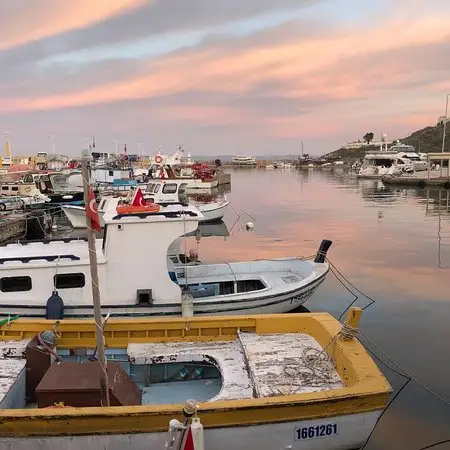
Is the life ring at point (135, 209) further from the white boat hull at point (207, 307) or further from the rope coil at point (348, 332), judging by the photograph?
the rope coil at point (348, 332)

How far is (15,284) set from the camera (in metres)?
11.1

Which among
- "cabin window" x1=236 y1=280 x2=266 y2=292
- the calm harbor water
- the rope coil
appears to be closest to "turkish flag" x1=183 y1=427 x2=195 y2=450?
the rope coil

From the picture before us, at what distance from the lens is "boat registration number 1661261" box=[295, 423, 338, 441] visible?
605 cm

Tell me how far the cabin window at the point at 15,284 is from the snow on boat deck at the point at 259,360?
418 centimetres

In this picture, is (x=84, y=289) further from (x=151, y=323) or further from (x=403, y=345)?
(x=403, y=345)

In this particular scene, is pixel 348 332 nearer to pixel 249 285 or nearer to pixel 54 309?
pixel 249 285

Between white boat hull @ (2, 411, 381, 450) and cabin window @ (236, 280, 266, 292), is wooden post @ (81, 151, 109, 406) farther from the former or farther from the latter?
cabin window @ (236, 280, 266, 292)

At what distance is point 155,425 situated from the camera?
572 cm

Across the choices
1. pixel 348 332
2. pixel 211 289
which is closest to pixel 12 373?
pixel 348 332

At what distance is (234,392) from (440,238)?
22853 mm

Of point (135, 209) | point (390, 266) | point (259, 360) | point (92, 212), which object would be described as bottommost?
point (390, 266)

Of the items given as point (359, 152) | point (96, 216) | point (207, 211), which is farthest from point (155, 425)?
point (359, 152)

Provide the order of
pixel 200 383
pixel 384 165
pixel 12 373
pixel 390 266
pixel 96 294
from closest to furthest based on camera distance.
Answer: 1. pixel 96 294
2. pixel 12 373
3. pixel 200 383
4. pixel 390 266
5. pixel 384 165

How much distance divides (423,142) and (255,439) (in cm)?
17099
